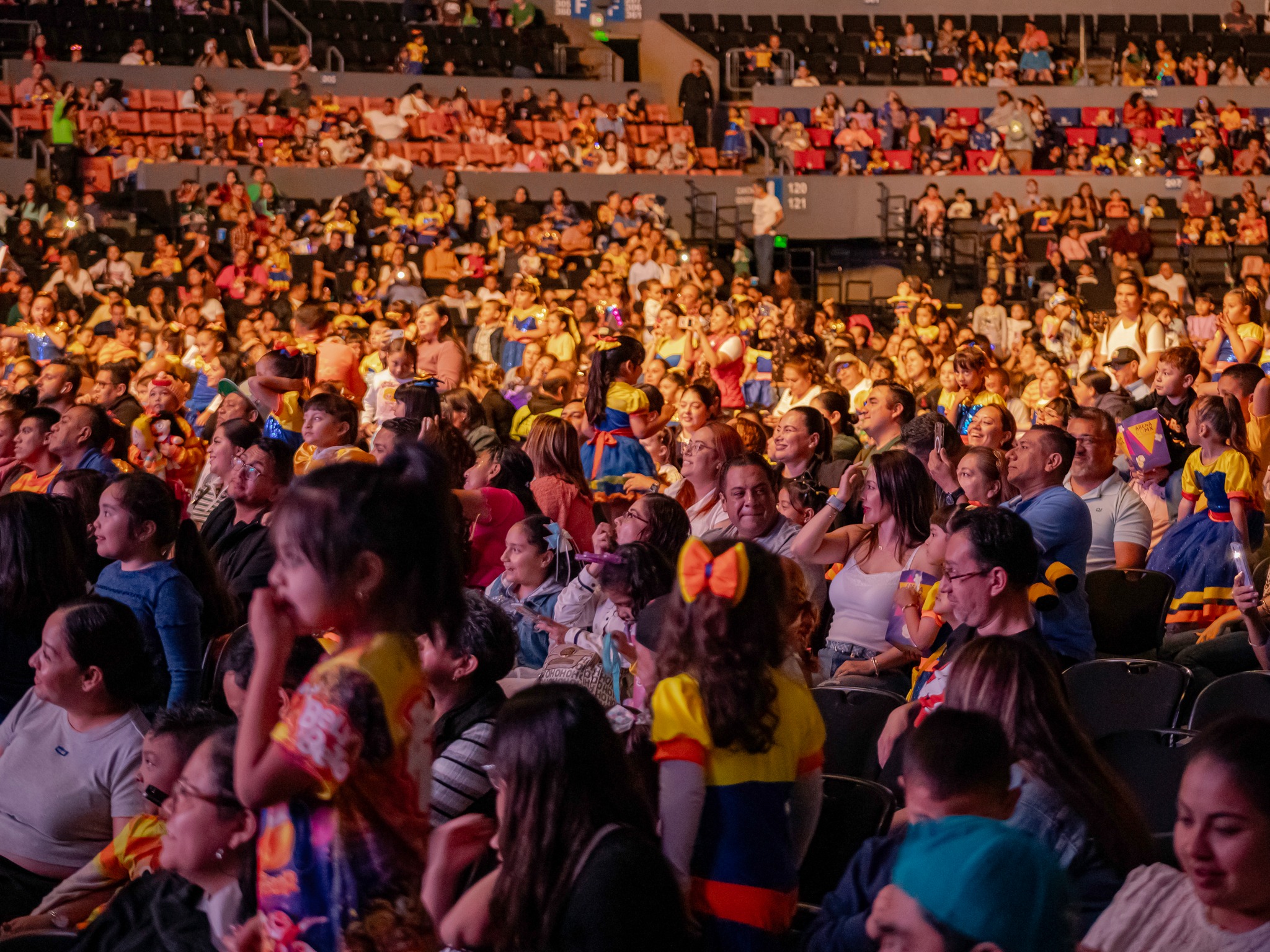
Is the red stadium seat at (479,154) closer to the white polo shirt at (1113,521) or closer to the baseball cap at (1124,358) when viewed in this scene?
the baseball cap at (1124,358)

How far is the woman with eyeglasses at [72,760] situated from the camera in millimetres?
2941

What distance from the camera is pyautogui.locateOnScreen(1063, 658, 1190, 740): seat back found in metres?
3.71

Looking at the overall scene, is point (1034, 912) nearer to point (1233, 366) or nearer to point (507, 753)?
point (507, 753)

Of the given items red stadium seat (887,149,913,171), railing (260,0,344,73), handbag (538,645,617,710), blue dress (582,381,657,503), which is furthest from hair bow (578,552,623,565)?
railing (260,0,344,73)

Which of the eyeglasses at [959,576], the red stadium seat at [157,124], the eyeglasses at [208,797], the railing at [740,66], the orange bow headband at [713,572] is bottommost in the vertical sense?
the eyeglasses at [208,797]

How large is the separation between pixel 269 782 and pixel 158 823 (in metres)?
1.22

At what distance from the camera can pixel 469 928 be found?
6.54 ft

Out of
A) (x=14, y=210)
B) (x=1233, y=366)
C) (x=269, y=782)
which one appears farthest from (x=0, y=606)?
(x=14, y=210)

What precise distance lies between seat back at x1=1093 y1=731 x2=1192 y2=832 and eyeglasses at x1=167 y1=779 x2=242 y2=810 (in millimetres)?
1827

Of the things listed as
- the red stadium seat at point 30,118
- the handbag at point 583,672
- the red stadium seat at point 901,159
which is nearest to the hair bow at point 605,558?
the handbag at point 583,672

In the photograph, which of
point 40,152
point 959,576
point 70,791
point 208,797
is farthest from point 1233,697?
point 40,152

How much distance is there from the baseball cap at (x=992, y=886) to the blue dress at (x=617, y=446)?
4.43 metres

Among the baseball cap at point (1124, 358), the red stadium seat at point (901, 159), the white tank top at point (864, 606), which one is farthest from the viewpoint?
the red stadium seat at point (901, 159)

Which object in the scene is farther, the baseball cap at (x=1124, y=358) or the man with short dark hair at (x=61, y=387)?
the baseball cap at (x=1124, y=358)
